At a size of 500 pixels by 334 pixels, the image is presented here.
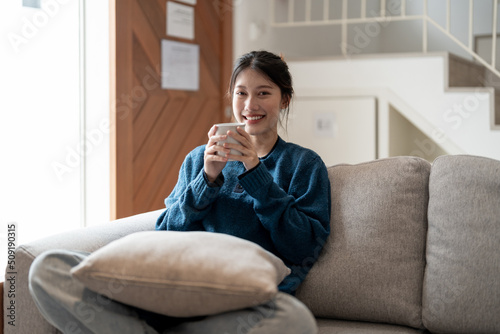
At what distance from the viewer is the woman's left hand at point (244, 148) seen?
1811 mm

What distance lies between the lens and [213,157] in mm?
1845

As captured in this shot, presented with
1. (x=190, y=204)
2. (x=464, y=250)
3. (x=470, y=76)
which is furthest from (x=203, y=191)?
(x=470, y=76)

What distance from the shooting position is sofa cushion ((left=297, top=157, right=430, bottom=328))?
1797 millimetres

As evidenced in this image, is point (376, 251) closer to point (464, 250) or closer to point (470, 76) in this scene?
point (464, 250)

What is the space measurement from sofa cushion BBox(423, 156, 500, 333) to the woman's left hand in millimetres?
545

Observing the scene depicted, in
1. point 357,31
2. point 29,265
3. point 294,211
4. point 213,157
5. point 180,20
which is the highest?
point 357,31

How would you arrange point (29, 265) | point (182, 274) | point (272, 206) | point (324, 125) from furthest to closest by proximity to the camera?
point (324, 125) → point (272, 206) → point (29, 265) → point (182, 274)

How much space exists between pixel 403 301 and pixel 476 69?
3.07m

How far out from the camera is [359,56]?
3.96 meters

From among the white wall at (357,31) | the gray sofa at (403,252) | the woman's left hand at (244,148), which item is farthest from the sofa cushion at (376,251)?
the white wall at (357,31)

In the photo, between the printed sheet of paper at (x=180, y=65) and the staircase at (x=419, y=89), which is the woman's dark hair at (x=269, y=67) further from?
the staircase at (x=419, y=89)

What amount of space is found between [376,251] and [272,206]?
12.9 inches

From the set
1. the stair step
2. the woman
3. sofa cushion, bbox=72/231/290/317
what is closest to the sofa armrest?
the woman

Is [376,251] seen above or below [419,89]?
below
